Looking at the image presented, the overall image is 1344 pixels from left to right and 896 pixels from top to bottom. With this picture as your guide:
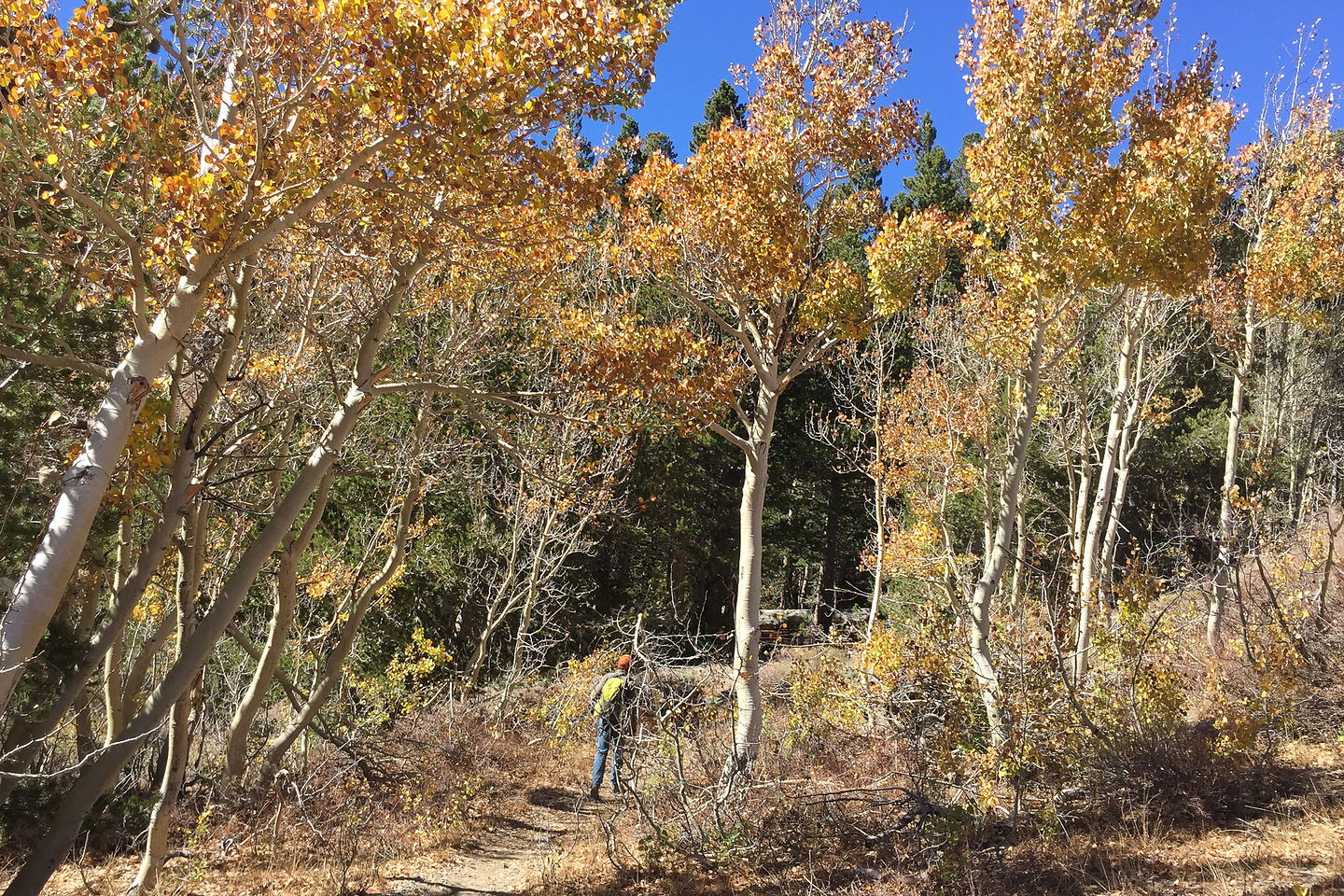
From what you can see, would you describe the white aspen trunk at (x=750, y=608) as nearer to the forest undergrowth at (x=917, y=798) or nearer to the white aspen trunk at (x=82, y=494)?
the forest undergrowth at (x=917, y=798)

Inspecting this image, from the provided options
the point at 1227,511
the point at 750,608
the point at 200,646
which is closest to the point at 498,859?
the point at 750,608

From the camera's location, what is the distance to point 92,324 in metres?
6.90

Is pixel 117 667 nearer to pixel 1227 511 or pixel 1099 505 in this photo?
pixel 1099 505

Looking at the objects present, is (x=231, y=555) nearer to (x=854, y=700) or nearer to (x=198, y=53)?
(x=198, y=53)

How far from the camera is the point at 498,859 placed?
9.00 metres

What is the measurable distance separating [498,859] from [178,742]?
3838 millimetres

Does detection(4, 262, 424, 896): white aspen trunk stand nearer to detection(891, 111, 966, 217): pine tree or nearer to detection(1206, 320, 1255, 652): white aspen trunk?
detection(1206, 320, 1255, 652): white aspen trunk

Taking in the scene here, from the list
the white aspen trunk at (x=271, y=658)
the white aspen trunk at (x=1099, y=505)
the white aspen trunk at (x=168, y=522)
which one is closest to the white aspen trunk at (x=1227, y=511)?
the white aspen trunk at (x=1099, y=505)

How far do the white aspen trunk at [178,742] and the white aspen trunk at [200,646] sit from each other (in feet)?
3.40

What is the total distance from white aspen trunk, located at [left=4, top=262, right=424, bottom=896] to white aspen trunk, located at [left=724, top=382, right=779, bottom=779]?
3746 mm

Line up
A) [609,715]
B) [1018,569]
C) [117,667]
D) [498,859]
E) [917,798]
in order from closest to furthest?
[917,798]
[117,667]
[498,859]
[609,715]
[1018,569]

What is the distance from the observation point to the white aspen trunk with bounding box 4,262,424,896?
4.86 metres

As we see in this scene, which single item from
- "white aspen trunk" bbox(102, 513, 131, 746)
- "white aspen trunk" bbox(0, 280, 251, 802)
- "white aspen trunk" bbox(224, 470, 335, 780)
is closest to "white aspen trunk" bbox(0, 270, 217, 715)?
"white aspen trunk" bbox(0, 280, 251, 802)

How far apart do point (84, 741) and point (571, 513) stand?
328 inches
